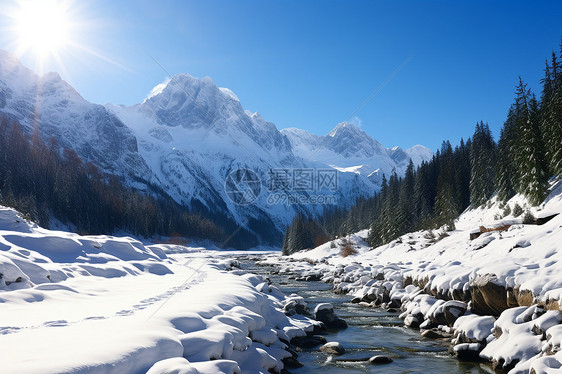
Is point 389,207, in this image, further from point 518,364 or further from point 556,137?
point 518,364

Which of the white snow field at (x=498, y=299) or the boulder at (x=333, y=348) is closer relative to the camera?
the white snow field at (x=498, y=299)

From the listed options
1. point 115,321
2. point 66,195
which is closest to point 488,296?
point 115,321

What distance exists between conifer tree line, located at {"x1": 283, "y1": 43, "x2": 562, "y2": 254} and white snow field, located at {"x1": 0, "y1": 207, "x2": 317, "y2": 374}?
31485 mm

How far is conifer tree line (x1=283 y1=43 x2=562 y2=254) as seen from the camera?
3559cm

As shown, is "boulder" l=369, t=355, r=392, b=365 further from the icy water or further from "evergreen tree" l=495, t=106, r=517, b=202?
"evergreen tree" l=495, t=106, r=517, b=202

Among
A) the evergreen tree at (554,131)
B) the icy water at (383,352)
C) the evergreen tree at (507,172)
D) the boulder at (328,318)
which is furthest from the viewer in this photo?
the evergreen tree at (507,172)

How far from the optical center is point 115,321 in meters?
9.00

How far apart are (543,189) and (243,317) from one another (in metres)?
34.8

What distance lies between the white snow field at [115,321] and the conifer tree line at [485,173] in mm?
31485

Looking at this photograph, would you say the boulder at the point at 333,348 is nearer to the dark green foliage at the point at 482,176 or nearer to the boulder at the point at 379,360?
the boulder at the point at 379,360

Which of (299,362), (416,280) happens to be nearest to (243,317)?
(299,362)

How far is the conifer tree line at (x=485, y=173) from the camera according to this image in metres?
35.6

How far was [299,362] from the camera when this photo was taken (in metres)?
11.2

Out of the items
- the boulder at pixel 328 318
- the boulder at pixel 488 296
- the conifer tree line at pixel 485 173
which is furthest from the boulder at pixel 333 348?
the conifer tree line at pixel 485 173
